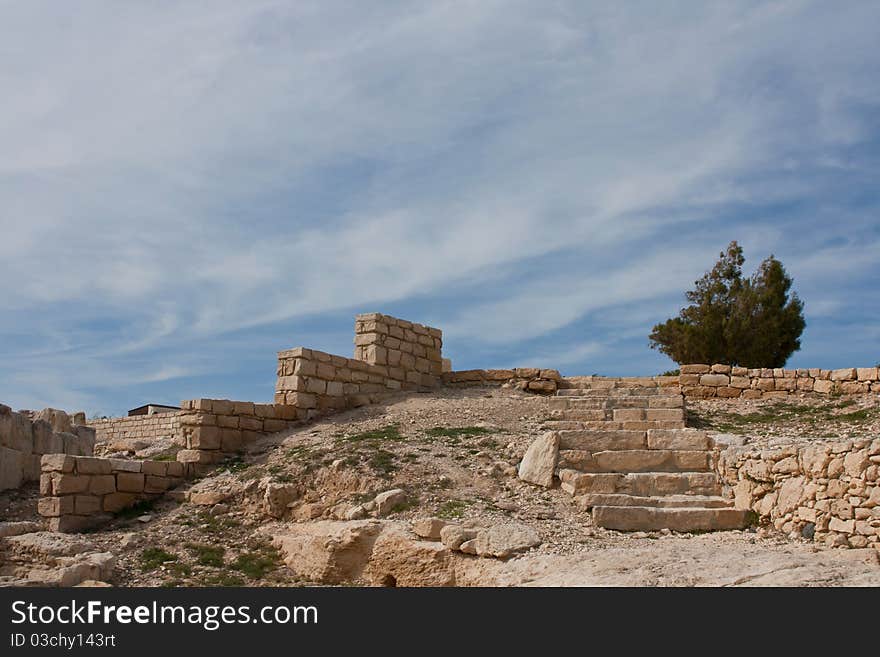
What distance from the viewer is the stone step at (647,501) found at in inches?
424

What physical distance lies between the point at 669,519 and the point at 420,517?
2.79 m

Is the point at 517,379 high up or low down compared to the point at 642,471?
up

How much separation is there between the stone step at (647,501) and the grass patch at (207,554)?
414 cm

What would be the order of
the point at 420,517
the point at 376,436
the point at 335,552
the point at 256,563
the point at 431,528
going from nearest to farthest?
1. the point at 431,528
2. the point at 335,552
3. the point at 420,517
4. the point at 256,563
5. the point at 376,436

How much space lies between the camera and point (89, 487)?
11867mm

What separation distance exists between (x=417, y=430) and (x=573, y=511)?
136 inches

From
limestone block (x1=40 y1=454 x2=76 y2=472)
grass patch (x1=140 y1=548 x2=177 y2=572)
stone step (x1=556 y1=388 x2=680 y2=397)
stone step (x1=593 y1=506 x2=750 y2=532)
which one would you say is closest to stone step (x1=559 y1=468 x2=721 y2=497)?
stone step (x1=593 y1=506 x2=750 y2=532)

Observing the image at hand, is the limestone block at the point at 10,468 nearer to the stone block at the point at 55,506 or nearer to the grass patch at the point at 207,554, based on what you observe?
the stone block at the point at 55,506

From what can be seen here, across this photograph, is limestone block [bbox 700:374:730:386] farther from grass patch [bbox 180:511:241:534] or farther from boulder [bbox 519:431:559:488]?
grass patch [bbox 180:511:241:534]

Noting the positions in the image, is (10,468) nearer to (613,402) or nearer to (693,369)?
(613,402)

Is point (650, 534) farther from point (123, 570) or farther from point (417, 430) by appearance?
point (123, 570)

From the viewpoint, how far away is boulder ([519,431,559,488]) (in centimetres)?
1141

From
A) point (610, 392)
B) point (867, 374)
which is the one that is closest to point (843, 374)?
point (867, 374)

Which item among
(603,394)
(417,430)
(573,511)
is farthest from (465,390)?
(573,511)
